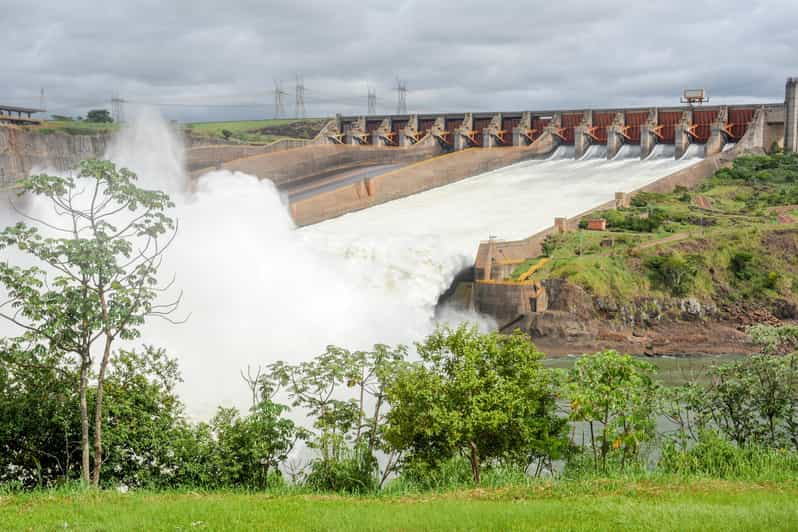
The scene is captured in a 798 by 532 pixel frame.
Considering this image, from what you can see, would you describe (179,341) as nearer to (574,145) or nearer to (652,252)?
(652,252)

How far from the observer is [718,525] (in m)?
8.47

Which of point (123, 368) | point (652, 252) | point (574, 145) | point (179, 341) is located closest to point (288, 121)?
point (574, 145)

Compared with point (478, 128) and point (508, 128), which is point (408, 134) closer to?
point (478, 128)

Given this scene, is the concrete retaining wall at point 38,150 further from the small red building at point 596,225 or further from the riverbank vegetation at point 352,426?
the riverbank vegetation at point 352,426

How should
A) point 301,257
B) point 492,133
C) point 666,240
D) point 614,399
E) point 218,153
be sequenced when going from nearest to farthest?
point 614,399, point 301,257, point 666,240, point 218,153, point 492,133

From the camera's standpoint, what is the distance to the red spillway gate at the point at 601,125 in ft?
205

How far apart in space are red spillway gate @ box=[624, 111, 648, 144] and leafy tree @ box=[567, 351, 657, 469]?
51.9 m

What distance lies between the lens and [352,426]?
12.3m

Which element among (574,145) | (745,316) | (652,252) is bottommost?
(745,316)

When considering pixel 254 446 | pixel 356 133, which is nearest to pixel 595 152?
pixel 356 133

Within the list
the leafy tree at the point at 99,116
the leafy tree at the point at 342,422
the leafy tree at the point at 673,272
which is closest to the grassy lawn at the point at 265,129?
the leafy tree at the point at 99,116

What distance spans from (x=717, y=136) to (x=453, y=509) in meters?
52.0

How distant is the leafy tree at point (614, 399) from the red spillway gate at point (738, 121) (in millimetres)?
50421

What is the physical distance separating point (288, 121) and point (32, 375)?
94417mm
